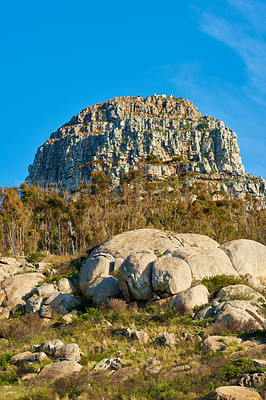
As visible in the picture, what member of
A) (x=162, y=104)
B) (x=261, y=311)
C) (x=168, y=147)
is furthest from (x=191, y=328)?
(x=162, y=104)

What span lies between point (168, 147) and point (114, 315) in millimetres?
131123

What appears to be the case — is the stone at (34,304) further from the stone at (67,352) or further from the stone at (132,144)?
the stone at (132,144)

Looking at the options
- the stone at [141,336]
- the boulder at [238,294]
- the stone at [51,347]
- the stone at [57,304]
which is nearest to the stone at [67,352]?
the stone at [51,347]

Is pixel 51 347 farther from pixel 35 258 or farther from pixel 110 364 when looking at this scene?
pixel 35 258

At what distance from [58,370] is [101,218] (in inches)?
1497

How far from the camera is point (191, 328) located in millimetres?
15258

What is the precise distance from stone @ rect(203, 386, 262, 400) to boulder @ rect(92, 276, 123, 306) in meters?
13.2

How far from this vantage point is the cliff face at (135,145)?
5310 inches

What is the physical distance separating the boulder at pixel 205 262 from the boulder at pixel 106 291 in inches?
184

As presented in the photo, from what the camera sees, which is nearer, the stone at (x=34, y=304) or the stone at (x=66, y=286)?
the stone at (x=34, y=304)

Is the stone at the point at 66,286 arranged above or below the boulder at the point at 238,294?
above

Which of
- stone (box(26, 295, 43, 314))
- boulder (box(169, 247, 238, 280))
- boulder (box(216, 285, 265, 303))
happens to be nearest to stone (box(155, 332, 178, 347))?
boulder (box(216, 285, 265, 303))

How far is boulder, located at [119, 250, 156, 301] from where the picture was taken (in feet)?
63.7

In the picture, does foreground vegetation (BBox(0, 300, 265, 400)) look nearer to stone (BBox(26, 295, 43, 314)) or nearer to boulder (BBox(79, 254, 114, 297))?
stone (BBox(26, 295, 43, 314))
